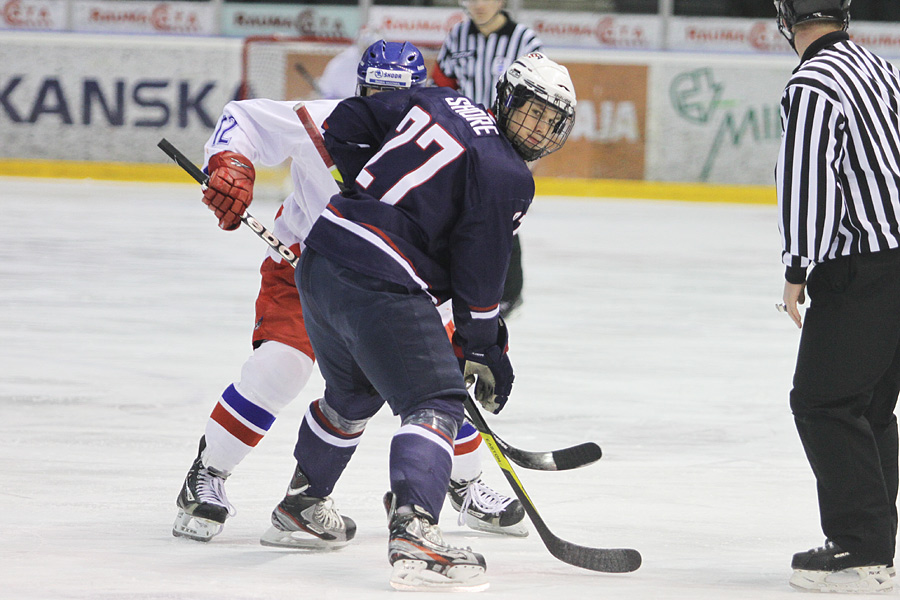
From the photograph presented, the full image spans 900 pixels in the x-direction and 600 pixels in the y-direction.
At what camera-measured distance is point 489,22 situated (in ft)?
18.6

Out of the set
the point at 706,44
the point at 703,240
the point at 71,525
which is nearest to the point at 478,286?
the point at 71,525

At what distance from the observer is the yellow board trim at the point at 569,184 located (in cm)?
1016

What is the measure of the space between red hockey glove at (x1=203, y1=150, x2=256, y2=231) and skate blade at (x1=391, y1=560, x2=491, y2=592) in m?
0.79

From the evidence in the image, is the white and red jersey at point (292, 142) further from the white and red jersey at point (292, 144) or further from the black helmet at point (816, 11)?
the black helmet at point (816, 11)

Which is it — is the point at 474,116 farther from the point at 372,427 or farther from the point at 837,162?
the point at 372,427

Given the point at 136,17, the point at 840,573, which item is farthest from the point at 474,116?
the point at 136,17

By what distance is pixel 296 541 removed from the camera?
264 cm

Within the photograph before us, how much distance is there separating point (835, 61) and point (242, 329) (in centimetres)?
313

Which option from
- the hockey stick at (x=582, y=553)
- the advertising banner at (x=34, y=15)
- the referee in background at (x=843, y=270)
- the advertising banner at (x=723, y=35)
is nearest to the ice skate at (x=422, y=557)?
the hockey stick at (x=582, y=553)

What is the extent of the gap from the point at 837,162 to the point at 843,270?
19cm

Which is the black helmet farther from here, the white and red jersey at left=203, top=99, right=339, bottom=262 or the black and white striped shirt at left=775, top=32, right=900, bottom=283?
the white and red jersey at left=203, top=99, right=339, bottom=262

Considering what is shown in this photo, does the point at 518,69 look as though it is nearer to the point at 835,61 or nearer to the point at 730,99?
the point at 835,61

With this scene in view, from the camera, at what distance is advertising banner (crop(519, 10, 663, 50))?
11.1 m

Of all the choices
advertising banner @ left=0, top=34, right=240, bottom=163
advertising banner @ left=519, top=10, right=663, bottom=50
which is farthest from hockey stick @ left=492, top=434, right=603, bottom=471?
advertising banner @ left=519, top=10, right=663, bottom=50
